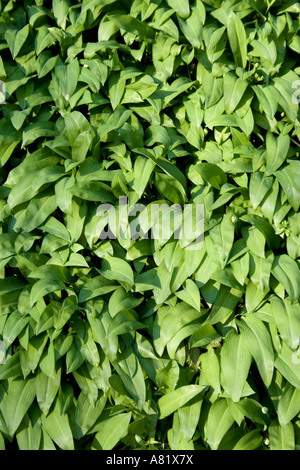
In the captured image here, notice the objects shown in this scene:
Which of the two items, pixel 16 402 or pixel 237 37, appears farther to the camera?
pixel 237 37

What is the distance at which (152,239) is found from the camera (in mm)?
2371

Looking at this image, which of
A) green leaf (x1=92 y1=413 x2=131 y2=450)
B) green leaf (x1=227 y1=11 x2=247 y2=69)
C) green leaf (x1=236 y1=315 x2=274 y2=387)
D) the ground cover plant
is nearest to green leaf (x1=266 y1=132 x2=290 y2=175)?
the ground cover plant

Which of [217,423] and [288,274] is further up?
[288,274]

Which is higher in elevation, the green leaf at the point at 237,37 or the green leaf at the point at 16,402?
the green leaf at the point at 237,37

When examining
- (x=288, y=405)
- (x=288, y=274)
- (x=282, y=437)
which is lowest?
(x=282, y=437)

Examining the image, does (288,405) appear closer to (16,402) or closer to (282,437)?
(282,437)

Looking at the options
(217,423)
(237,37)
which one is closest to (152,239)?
(217,423)

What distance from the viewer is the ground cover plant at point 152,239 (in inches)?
88.1

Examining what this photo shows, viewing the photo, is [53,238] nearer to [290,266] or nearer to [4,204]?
[4,204]

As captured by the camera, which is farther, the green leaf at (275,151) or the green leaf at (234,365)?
the green leaf at (275,151)

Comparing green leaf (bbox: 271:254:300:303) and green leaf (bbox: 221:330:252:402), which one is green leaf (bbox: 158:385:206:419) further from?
green leaf (bbox: 271:254:300:303)

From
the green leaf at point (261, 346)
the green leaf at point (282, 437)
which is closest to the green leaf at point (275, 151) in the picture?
the green leaf at point (261, 346)

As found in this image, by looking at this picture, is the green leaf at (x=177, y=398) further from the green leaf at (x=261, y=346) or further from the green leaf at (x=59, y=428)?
the green leaf at (x=59, y=428)

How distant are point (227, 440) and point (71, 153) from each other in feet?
4.62
